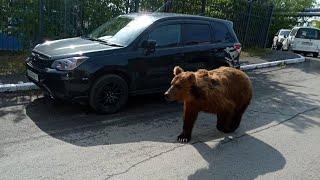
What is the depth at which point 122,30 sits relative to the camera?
7.90 meters

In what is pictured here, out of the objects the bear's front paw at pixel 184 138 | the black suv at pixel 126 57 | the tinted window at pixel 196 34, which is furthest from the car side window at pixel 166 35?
the bear's front paw at pixel 184 138

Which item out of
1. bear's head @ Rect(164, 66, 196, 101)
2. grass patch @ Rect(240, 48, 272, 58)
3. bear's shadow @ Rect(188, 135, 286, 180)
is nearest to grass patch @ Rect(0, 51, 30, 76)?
bear's head @ Rect(164, 66, 196, 101)

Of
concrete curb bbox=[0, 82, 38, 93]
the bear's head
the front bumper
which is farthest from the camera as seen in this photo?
concrete curb bbox=[0, 82, 38, 93]

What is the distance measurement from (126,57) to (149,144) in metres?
1.99

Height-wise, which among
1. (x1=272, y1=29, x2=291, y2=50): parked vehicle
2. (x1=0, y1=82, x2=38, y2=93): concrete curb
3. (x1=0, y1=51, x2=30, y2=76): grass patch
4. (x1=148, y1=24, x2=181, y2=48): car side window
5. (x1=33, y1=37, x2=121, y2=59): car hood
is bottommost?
(x1=272, y1=29, x2=291, y2=50): parked vehicle

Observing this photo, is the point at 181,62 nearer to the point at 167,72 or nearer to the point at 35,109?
the point at 167,72

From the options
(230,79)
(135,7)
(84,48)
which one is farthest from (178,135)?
(135,7)

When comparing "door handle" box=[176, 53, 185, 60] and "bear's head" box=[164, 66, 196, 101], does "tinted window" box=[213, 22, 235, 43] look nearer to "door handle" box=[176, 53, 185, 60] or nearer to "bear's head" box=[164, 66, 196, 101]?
"door handle" box=[176, 53, 185, 60]

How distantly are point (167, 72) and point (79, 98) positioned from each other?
188 cm

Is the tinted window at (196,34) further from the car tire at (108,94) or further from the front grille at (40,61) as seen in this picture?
the front grille at (40,61)

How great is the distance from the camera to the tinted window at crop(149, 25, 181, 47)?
7.77 metres

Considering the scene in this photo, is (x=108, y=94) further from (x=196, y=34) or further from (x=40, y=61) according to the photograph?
(x=196, y=34)

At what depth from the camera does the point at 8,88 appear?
827cm

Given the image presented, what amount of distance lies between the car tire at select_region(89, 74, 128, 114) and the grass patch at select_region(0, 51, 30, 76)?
140 inches
